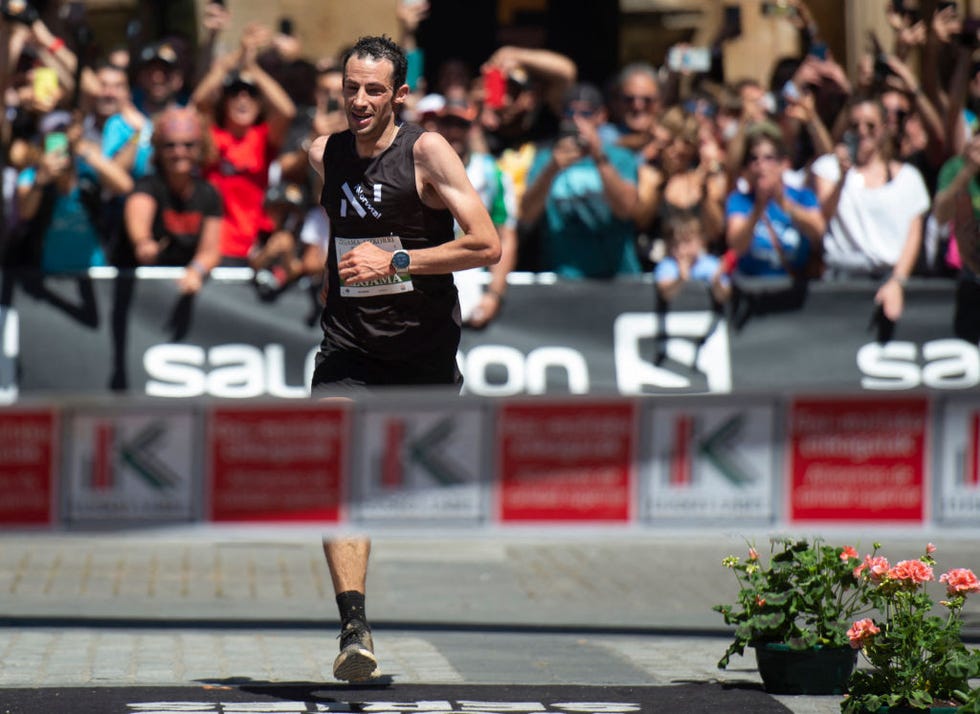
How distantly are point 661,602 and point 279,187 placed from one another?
3.28 m

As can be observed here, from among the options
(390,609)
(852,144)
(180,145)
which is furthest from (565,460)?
(852,144)

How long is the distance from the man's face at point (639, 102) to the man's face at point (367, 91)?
4.82 m

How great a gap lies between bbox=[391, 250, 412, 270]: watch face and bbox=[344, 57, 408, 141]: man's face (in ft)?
1.53

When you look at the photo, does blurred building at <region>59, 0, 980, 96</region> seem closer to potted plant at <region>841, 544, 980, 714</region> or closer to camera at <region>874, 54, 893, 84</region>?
camera at <region>874, 54, 893, 84</region>

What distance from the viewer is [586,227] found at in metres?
10.1

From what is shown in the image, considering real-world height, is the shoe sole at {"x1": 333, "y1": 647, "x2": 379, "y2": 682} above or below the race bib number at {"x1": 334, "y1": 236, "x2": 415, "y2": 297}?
below

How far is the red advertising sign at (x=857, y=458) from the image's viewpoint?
7379 mm

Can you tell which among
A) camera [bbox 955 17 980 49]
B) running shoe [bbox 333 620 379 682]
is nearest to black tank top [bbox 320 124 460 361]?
running shoe [bbox 333 620 379 682]

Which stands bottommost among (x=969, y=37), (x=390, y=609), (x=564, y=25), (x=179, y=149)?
(x=390, y=609)

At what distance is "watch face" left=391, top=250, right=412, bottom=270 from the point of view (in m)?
6.20

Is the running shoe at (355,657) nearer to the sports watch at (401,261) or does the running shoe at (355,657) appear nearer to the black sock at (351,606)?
the black sock at (351,606)

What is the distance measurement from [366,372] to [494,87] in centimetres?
509

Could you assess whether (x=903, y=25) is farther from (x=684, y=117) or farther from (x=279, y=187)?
(x=279, y=187)

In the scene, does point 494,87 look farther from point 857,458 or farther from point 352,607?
point 352,607
